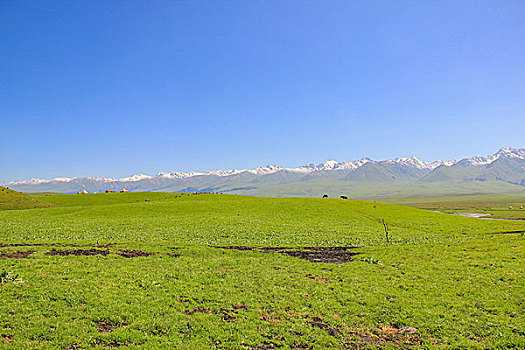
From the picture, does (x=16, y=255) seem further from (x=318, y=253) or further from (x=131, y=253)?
(x=318, y=253)

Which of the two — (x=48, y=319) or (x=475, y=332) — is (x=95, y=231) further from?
(x=475, y=332)

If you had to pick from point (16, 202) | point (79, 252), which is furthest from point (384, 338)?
point (16, 202)

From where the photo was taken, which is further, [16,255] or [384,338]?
[16,255]

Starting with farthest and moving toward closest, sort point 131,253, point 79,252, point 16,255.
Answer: point 131,253
point 79,252
point 16,255

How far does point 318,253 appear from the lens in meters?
28.3

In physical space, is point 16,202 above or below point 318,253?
above

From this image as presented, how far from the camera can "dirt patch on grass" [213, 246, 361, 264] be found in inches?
1016

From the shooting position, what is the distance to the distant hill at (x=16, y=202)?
71875mm

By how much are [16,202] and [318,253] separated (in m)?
86.3

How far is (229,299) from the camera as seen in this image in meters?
15.4

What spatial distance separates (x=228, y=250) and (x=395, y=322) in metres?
17.5

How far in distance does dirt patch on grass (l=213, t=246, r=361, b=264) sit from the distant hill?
7431cm

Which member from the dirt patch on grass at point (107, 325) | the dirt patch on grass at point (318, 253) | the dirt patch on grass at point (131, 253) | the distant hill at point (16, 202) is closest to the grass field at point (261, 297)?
the dirt patch on grass at point (107, 325)

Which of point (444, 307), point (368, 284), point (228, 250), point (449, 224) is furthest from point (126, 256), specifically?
point (449, 224)
